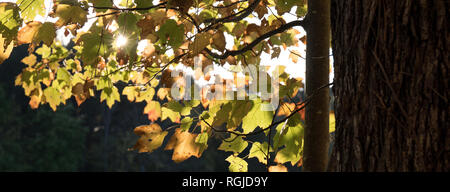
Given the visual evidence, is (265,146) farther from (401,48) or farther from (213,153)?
(213,153)

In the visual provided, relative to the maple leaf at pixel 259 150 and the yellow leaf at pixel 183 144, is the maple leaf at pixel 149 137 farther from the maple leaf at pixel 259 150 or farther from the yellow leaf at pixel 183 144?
the maple leaf at pixel 259 150

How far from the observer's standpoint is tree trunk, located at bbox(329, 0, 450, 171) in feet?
3.40

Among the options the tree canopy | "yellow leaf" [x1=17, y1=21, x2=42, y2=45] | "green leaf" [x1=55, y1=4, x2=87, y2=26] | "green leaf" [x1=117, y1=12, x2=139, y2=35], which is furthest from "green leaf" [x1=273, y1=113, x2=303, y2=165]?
"yellow leaf" [x1=17, y1=21, x2=42, y2=45]

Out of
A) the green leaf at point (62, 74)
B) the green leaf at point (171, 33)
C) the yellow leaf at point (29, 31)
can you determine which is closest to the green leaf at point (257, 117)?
the green leaf at point (171, 33)

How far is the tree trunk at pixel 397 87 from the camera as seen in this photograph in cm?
104

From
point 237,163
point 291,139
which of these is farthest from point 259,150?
point 291,139

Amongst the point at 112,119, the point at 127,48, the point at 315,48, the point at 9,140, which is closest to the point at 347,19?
the point at 315,48

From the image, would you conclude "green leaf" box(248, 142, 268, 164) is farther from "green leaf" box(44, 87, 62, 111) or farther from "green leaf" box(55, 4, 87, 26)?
"green leaf" box(44, 87, 62, 111)

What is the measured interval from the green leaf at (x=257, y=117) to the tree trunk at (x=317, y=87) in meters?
0.24

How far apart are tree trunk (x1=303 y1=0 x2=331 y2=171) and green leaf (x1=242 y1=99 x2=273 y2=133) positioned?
0.24 meters

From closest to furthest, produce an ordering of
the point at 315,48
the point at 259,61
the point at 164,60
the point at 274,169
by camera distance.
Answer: the point at 315,48, the point at 274,169, the point at 259,61, the point at 164,60

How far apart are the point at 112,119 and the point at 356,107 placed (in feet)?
90.2

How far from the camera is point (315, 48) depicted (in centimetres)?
187

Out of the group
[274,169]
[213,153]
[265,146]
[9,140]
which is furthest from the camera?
[213,153]
